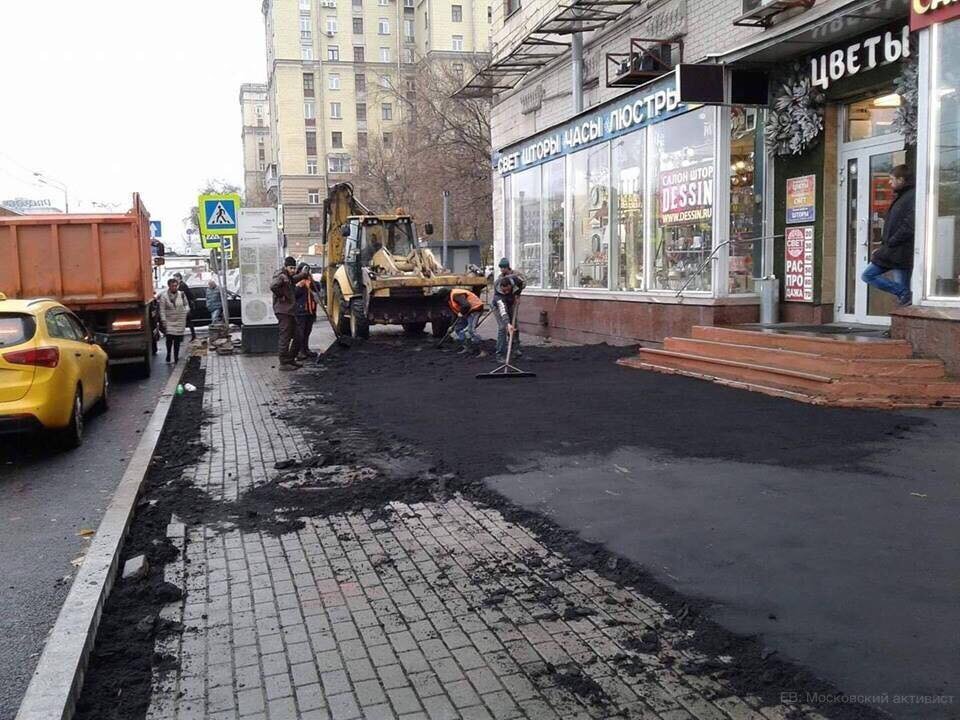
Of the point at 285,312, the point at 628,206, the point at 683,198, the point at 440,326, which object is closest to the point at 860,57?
the point at 683,198

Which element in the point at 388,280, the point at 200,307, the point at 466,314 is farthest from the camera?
the point at 200,307

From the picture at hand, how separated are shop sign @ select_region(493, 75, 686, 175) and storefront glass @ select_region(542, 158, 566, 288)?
0.36m

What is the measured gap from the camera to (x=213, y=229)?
18.7 m

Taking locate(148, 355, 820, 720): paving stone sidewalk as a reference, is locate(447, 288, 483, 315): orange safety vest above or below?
above

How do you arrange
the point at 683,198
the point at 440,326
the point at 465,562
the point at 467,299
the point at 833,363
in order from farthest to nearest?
the point at 440,326 → the point at 467,299 → the point at 683,198 → the point at 833,363 → the point at 465,562

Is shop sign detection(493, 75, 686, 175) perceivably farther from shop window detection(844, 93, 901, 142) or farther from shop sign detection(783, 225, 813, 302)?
shop sign detection(783, 225, 813, 302)

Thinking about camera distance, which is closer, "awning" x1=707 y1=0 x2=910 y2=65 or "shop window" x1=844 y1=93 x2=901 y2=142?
"awning" x1=707 y1=0 x2=910 y2=65

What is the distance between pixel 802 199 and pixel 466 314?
6304mm

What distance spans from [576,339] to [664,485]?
38.9 ft

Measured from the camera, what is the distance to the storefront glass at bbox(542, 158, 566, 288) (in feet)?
62.4

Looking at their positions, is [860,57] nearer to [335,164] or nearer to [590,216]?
[590,216]

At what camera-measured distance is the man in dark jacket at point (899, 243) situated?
984 cm

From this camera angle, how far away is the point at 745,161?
13297 mm

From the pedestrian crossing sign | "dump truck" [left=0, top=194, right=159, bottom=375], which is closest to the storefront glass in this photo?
the pedestrian crossing sign
